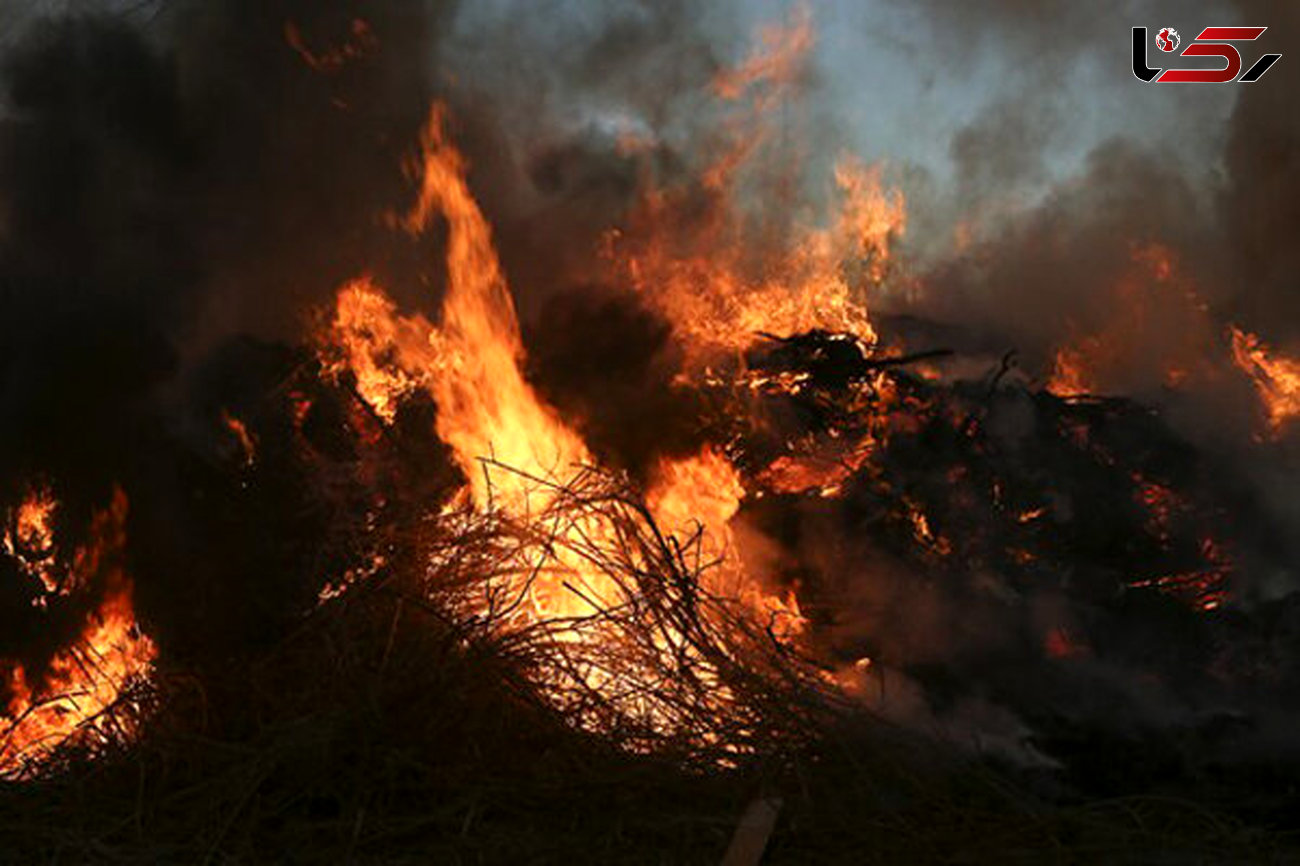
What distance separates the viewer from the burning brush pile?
5.79m

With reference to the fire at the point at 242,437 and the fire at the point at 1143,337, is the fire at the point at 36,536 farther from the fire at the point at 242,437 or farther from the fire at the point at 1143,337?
the fire at the point at 1143,337

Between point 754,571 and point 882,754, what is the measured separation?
7.90 ft

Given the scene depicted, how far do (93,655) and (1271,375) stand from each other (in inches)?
237

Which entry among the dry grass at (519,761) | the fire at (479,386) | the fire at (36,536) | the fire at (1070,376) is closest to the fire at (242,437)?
the fire at (479,386)

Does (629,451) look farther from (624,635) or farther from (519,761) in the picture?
Result: (519,761)

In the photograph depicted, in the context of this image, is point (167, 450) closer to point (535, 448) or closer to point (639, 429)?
point (535, 448)

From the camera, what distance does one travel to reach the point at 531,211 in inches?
275

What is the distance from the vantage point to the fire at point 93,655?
593 cm

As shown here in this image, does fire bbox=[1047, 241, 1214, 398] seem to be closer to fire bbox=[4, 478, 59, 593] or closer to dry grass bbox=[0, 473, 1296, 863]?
dry grass bbox=[0, 473, 1296, 863]

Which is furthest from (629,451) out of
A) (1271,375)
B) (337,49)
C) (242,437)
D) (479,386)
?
(1271,375)

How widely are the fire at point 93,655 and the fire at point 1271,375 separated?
5.64 metres

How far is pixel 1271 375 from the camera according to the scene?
6816 mm

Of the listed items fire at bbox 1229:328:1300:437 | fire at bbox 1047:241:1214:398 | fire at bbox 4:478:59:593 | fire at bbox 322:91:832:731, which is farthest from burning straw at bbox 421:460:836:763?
fire at bbox 1229:328:1300:437

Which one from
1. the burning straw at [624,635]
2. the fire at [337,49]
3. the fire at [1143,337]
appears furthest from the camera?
the fire at [1143,337]
